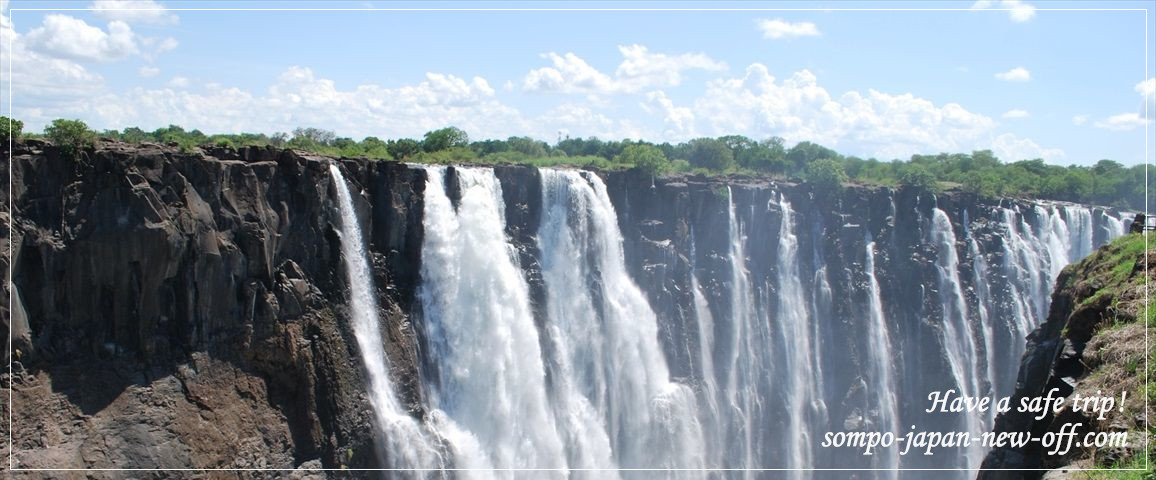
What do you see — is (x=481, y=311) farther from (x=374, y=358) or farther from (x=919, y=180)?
(x=919, y=180)

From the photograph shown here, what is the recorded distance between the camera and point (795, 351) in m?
44.0

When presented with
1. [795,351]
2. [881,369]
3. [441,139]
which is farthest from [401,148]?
[881,369]

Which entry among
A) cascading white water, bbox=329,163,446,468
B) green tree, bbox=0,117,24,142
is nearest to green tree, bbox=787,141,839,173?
cascading white water, bbox=329,163,446,468

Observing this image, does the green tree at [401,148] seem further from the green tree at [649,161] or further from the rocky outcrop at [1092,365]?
the rocky outcrop at [1092,365]

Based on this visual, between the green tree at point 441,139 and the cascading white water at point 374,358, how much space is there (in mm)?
13987

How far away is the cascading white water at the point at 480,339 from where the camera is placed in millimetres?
32469

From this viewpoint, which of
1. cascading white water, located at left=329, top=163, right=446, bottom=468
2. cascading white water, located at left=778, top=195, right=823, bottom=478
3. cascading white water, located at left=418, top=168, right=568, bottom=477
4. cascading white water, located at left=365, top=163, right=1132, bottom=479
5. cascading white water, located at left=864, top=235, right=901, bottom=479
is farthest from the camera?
cascading white water, located at left=864, top=235, right=901, bottom=479

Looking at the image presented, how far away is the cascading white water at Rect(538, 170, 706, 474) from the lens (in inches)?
1462

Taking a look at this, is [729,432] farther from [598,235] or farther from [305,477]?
[305,477]

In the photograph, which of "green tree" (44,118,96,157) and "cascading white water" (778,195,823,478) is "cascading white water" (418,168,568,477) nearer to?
"green tree" (44,118,96,157)

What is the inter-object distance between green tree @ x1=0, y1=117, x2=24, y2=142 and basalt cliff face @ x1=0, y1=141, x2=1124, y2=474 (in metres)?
0.41

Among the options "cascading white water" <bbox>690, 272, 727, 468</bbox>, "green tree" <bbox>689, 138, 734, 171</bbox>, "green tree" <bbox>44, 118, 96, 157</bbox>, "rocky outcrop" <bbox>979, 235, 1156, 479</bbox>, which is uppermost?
"green tree" <bbox>689, 138, 734, 171</bbox>

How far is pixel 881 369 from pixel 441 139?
82.5ft

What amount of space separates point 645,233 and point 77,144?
78.0 feet
